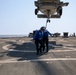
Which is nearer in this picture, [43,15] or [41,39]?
[41,39]

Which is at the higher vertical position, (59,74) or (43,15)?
(43,15)

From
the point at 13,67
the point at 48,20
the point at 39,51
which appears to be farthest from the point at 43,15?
the point at 13,67

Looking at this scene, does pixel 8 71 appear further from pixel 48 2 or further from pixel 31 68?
pixel 48 2

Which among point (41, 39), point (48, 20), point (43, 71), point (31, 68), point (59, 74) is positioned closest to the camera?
point (59, 74)

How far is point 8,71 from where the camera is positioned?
456 inches

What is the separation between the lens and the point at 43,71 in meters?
11.5

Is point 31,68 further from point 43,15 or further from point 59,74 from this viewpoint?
point 43,15

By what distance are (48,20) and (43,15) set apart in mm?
2271

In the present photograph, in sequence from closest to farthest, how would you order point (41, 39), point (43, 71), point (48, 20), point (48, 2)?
point (43, 71) < point (41, 39) < point (48, 2) < point (48, 20)

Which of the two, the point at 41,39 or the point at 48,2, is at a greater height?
the point at 48,2

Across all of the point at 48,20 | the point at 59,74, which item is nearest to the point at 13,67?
the point at 59,74

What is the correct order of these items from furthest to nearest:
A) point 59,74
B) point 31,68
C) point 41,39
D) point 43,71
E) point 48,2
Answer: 1. point 48,2
2. point 41,39
3. point 31,68
4. point 43,71
5. point 59,74

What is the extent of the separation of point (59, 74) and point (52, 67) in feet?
6.05

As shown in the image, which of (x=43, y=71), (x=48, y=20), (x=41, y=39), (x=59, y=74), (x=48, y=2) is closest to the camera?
(x=59, y=74)
